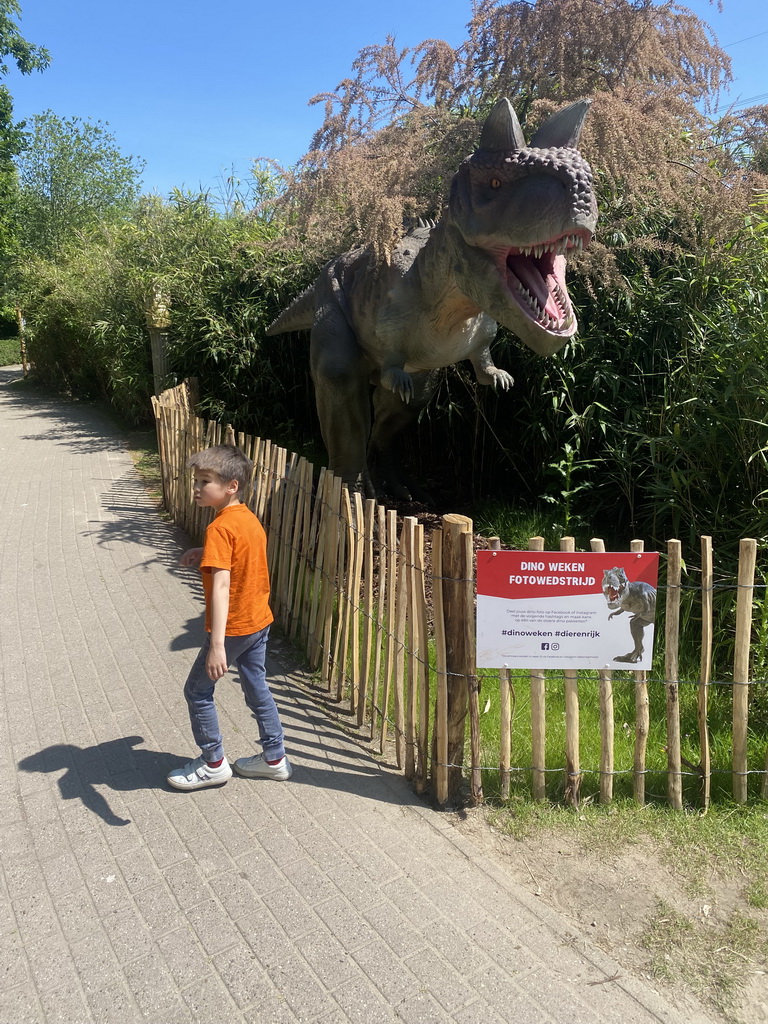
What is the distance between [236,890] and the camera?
7.69ft

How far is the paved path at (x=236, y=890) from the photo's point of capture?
196 centimetres

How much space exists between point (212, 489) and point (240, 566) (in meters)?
0.31

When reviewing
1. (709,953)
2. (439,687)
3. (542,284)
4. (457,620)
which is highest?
(542,284)

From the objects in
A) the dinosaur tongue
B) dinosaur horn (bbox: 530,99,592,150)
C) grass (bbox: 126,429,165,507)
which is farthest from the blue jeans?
grass (bbox: 126,429,165,507)

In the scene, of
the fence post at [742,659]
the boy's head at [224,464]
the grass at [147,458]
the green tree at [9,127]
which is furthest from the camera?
the green tree at [9,127]

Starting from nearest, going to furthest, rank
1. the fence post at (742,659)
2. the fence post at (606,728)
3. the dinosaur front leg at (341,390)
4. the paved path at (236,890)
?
the paved path at (236,890)
the fence post at (742,659)
the fence post at (606,728)
the dinosaur front leg at (341,390)

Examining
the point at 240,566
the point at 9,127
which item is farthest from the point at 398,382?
the point at 9,127

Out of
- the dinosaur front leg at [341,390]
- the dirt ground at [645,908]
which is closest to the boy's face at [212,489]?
the dirt ground at [645,908]

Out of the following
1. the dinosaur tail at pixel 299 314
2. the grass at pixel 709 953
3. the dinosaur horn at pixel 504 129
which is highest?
the dinosaur horn at pixel 504 129

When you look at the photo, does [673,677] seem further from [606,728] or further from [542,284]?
[542,284]

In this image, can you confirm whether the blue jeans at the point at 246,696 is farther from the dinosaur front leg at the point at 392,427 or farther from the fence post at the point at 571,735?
the dinosaur front leg at the point at 392,427

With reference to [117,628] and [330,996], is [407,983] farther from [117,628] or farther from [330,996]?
[117,628]

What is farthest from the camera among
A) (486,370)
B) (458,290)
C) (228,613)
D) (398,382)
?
(486,370)

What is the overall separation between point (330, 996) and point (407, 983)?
213mm
